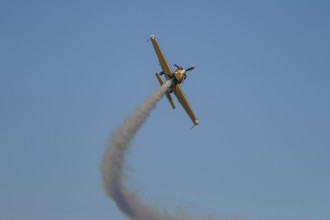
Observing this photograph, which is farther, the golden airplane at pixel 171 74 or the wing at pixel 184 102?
the wing at pixel 184 102

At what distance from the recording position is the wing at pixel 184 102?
90.4 meters

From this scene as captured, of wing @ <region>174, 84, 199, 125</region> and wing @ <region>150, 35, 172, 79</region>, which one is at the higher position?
wing @ <region>150, 35, 172, 79</region>

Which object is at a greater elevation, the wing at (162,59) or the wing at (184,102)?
the wing at (162,59)

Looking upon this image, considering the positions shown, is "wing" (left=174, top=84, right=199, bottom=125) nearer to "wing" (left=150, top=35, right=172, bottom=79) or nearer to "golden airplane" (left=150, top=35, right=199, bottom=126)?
"golden airplane" (left=150, top=35, right=199, bottom=126)

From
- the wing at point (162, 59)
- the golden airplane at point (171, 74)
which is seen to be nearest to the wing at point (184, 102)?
the golden airplane at point (171, 74)

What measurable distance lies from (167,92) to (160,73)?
2.92 m

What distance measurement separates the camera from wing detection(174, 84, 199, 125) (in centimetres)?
9038

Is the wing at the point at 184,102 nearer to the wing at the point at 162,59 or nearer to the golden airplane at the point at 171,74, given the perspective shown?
the golden airplane at the point at 171,74

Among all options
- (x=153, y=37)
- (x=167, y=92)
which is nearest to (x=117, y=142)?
(x=167, y=92)

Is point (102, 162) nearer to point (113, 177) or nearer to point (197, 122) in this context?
point (113, 177)

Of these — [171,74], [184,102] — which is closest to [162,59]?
[171,74]

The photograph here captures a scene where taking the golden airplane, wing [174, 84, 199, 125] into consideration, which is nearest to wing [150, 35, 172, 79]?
the golden airplane

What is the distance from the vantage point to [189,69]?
87.2 meters

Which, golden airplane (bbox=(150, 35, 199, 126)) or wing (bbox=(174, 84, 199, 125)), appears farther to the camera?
wing (bbox=(174, 84, 199, 125))
